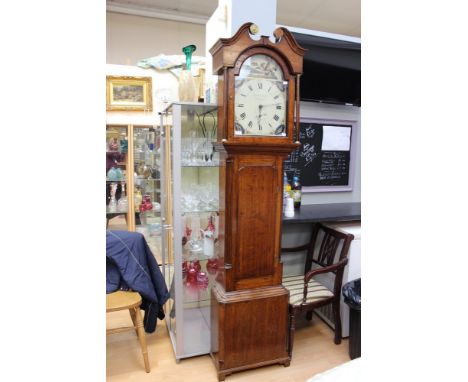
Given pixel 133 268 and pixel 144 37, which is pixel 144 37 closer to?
pixel 144 37

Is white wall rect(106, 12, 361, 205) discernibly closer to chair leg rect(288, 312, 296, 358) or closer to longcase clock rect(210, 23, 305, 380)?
longcase clock rect(210, 23, 305, 380)

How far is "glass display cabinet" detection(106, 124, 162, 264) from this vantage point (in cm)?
370

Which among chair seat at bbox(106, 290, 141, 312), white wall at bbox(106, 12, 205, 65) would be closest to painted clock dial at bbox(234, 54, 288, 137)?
chair seat at bbox(106, 290, 141, 312)

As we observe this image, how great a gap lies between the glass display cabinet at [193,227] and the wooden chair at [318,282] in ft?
1.84

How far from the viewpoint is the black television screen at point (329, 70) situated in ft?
8.50

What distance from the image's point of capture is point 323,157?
288 cm

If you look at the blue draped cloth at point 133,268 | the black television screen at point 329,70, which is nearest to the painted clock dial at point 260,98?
the black television screen at point 329,70

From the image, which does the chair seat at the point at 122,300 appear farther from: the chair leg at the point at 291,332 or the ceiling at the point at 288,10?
the ceiling at the point at 288,10

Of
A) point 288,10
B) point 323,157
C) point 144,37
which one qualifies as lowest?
point 323,157

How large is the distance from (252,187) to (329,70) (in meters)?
1.35

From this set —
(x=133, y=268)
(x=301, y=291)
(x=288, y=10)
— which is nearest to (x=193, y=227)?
(x=133, y=268)
